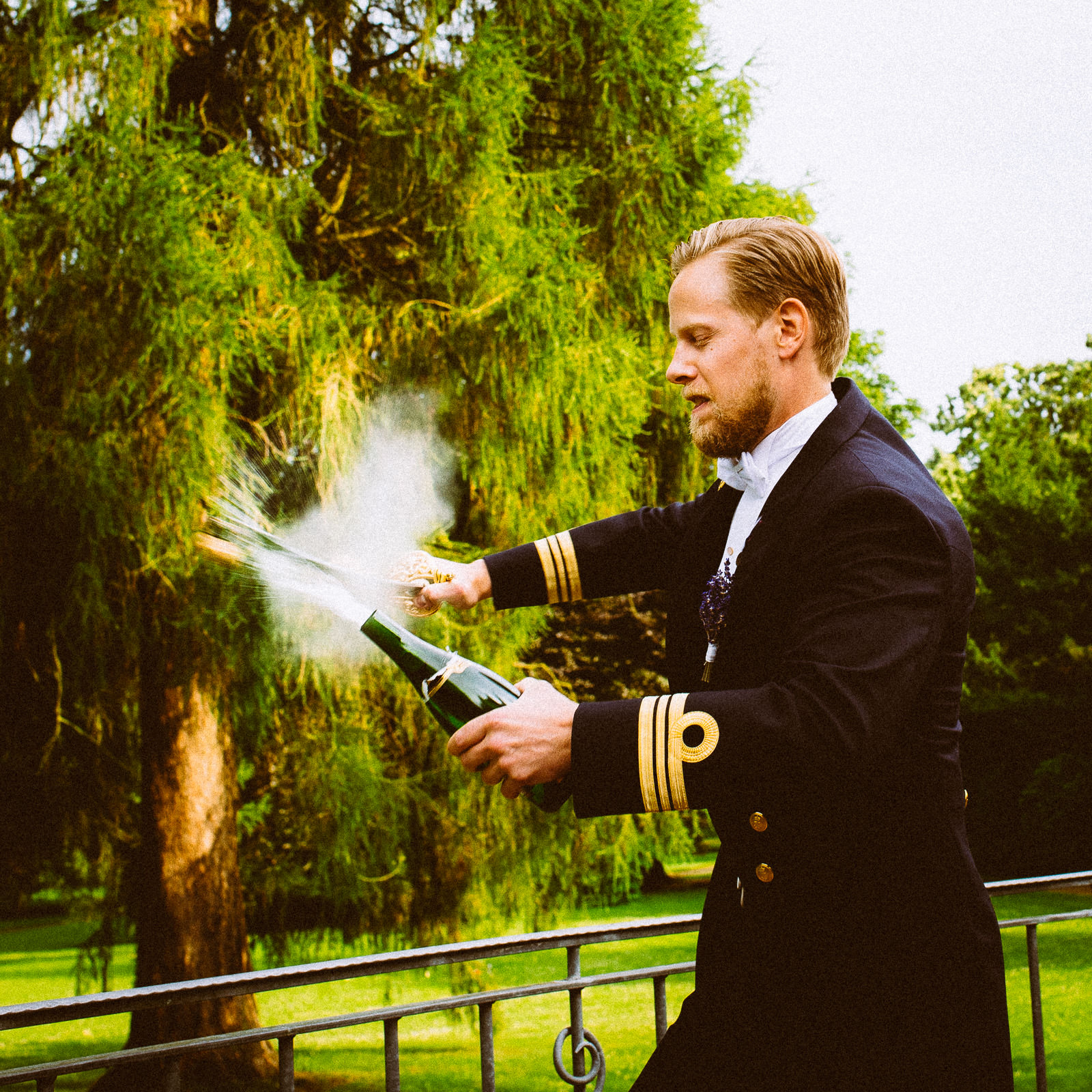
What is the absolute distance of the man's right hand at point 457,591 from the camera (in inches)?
91.2

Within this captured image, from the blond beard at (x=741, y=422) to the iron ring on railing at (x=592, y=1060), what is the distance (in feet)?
4.31

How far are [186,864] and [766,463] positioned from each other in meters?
6.46

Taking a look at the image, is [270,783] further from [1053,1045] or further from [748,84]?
[1053,1045]

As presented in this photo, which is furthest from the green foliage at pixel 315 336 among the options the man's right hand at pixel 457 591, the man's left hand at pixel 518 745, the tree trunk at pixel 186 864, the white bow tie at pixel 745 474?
the man's left hand at pixel 518 745

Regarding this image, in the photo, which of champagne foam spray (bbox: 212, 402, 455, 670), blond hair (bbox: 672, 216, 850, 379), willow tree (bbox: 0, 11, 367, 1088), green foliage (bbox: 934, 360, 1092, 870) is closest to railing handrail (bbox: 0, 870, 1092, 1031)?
blond hair (bbox: 672, 216, 850, 379)

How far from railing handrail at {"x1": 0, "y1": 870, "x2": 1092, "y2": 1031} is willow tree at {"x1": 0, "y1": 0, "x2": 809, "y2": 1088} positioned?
427cm

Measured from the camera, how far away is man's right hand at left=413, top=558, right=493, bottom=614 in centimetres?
232

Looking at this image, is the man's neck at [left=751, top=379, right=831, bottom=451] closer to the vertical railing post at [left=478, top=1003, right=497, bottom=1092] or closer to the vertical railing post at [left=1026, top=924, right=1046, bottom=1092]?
the vertical railing post at [left=478, top=1003, right=497, bottom=1092]

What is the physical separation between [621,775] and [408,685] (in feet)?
20.1

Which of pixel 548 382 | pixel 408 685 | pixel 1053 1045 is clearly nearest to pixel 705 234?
pixel 548 382

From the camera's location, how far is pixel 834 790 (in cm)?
168

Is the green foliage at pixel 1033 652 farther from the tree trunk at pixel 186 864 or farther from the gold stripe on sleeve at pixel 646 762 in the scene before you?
the gold stripe on sleeve at pixel 646 762

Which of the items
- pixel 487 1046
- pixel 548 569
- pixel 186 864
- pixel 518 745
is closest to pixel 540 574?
pixel 548 569

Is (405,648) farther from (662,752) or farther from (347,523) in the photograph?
(347,523)
